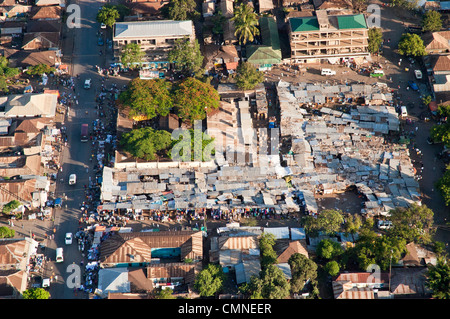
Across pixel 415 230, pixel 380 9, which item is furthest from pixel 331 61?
pixel 415 230

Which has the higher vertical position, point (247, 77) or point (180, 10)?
point (180, 10)

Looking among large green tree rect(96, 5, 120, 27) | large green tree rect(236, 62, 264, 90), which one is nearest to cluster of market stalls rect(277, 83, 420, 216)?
large green tree rect(236, 62, 264, 90)

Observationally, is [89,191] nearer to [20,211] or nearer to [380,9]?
[20,211]

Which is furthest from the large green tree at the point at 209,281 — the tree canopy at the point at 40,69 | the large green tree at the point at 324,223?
the tree canopy at the point at 40,69

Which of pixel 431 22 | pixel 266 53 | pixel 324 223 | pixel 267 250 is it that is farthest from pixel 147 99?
pixel 431 22

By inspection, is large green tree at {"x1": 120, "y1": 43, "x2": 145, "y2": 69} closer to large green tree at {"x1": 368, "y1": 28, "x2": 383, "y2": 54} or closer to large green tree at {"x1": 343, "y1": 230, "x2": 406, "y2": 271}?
large green tree at {"x1": 368, "y1": 28, "x2": 383, "y2": 54}

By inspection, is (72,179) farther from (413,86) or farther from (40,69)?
(413,86)
